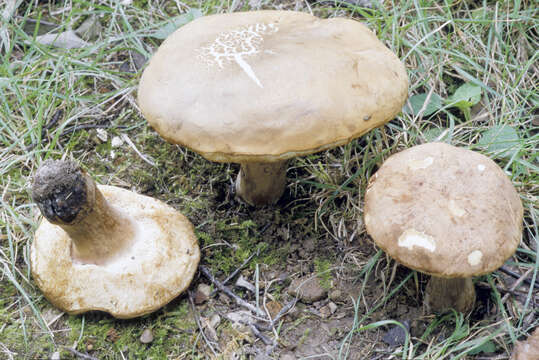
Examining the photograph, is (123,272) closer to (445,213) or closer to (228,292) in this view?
(228,292)

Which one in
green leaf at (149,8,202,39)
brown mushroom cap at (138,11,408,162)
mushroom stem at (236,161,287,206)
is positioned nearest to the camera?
brown mushroom cap at (138,11,408,162)

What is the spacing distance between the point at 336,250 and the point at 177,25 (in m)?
1.79

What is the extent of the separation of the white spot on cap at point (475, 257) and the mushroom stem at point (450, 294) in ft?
1.41

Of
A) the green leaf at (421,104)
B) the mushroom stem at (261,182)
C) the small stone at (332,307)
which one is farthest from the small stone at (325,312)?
the green leaf at (421,104)

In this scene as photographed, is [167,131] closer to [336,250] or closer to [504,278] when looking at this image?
[336,250]

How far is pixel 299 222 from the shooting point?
2.72m

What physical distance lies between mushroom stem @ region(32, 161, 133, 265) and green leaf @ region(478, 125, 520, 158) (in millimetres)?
1855

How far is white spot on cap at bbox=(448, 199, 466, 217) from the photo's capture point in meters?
1.87

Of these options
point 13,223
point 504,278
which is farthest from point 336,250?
point 13,223

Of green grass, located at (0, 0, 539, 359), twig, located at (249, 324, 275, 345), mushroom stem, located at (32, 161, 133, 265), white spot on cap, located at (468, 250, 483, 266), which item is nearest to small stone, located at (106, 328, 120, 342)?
green grass, located at (0, 0, 539, 359)

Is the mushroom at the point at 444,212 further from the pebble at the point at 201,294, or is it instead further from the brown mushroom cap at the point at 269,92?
the pebble at the point at 201,294

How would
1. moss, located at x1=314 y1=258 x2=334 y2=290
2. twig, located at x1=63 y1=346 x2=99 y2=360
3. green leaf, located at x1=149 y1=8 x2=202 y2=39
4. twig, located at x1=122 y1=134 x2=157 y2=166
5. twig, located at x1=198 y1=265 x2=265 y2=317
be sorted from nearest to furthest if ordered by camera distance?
twig, located at x1=63 y1=346 x2=99 y2=360 < twig, located at x1=198 y1=265 x2=265 y2=317 < moss, located at x1=314 y1=258 x2=334 y2=290 < twig, located at x1=122 y1=134 x2=157 y2=166 < green leaf, located at x1=149 y1=8 x2=202 y2=39

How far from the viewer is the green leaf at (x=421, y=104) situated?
2871mm

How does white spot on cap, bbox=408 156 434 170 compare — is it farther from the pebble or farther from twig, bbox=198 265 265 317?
the pebble
